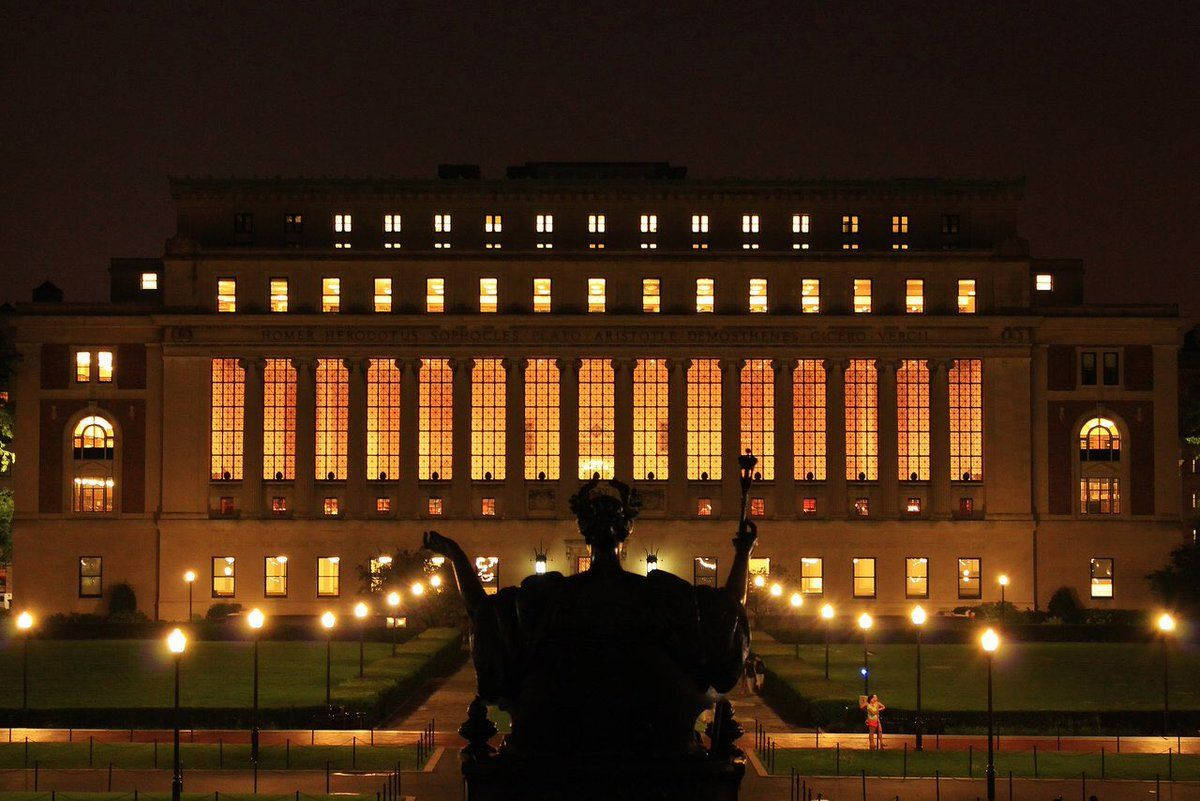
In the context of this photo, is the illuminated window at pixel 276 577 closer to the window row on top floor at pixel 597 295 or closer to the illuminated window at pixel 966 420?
the window row on top floor at pixel 597 295

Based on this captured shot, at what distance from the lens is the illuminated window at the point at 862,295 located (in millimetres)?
111750

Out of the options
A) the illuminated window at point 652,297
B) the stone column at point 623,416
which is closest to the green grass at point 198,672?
the stone column at point 623,416

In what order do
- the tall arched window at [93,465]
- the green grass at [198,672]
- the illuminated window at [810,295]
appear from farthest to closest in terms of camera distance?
the illuminated window at [810,295]
the tall arched window at [93,465]
the green grass at [198,672]

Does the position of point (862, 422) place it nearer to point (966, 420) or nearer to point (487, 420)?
point (966, 420)

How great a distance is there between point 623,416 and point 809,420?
11680mm

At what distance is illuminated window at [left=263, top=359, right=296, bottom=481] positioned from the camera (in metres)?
109

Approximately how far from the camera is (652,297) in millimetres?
111750

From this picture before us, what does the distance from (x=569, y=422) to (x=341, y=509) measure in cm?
1510

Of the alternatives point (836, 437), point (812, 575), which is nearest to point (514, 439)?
point (836, 437)

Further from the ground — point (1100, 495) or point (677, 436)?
point (677, 436)

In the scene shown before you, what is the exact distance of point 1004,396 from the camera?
360 ft

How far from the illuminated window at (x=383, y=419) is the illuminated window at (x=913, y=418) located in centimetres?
3147

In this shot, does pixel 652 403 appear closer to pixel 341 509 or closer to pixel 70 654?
pixel 341 509

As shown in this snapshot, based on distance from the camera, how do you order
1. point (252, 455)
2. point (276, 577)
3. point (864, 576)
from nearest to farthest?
point (252, 455), point (276, 577), point (864, 576)
